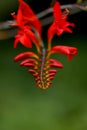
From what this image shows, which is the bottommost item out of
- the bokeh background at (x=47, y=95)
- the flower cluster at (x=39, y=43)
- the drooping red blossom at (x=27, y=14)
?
the bokeh background at (x=47, y=95)

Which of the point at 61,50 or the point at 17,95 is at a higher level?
the point at 61,50

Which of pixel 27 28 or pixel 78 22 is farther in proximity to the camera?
pixel 78 22

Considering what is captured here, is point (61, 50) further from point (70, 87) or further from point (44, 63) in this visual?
point (70, 87)

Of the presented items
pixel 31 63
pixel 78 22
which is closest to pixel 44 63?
pixel 31 63

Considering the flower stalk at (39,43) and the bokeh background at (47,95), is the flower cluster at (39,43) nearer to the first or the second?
the flower stalk at (39,43)

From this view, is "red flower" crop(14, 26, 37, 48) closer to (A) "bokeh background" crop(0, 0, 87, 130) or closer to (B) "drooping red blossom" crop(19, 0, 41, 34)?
(B) "drooping red blossom" crop(19, 0, 41, 34)

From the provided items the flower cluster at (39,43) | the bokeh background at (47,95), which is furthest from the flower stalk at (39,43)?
the bokeh background at (47,95)

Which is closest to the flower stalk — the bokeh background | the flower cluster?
the flower cluster

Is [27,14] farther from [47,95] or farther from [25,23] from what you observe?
[47,95]
